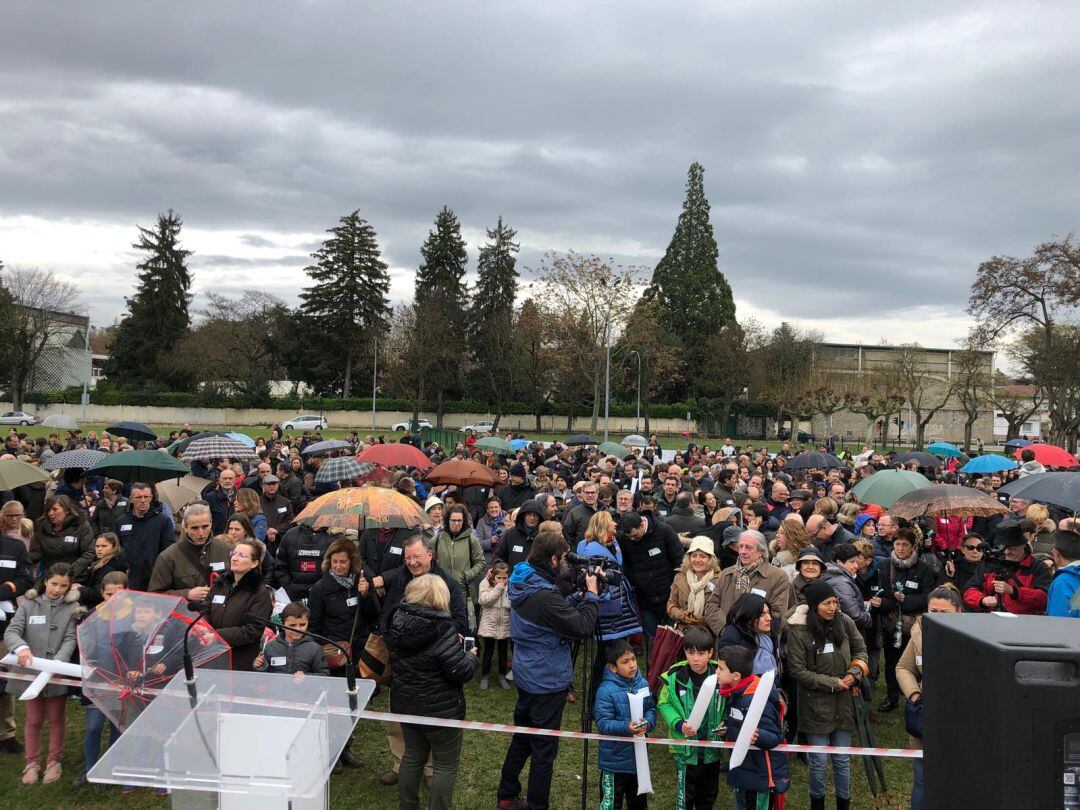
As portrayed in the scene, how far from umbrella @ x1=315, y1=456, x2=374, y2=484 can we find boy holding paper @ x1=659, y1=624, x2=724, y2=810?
7263mm

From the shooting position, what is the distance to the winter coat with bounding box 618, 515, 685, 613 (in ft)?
24.7

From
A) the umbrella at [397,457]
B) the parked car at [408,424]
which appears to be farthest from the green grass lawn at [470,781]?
the parked car at [408,424]

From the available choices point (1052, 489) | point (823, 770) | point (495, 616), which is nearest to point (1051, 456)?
point (1052, 489)

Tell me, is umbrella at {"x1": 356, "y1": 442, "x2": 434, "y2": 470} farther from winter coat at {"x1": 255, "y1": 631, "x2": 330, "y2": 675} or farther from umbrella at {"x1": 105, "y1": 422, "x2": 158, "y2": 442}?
winter coat at {"x1": 255, "y1": 631, "x2": 330, "y2": 675}

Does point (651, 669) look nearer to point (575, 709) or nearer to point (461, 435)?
point (575, 709)

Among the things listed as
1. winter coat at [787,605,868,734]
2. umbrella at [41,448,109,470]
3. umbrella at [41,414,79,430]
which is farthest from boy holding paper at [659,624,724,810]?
umbrella at [41,414,79,430]

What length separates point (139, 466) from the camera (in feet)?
32.8

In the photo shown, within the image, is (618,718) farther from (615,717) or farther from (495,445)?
(495,445)

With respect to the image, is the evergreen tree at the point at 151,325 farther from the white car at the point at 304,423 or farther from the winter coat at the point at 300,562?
the winter coat at the point at 300,562

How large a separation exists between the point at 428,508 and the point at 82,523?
3613 millimetres

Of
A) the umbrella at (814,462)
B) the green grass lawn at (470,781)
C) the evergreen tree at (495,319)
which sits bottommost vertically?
the green grass lawn at (470,781)

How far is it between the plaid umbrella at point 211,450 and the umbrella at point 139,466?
196 cm

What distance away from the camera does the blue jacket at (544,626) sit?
4840 mm

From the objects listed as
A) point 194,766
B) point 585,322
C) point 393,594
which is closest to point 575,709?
point 393,594
